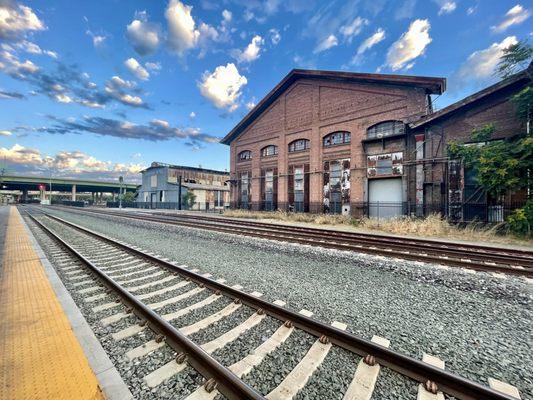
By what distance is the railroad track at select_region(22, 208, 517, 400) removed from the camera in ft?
7.02

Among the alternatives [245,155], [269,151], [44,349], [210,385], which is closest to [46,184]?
[245,155]

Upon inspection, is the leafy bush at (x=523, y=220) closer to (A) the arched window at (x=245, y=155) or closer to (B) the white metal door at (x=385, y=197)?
(B) the white metal door at (x=385, y=197)

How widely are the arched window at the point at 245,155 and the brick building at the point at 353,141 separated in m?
0.14

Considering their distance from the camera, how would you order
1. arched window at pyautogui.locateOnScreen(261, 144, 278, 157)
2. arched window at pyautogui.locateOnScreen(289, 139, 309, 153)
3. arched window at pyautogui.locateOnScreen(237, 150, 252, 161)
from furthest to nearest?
1. arched window at pyautogui.locateOnScreen(237, 150, 252, 161)
2. arched window at pyautogui.locateOnScreen(261, 144, 278, 157)
3. arched window at pyautogui.locateOnScreen(289, 139, 309, 153)

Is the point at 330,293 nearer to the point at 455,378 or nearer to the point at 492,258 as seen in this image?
the point at 455,378

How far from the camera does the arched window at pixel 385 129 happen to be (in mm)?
17241

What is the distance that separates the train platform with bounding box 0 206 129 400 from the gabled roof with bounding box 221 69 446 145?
847 inches

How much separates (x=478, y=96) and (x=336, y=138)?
9.65 meters

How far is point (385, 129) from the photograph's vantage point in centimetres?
1795

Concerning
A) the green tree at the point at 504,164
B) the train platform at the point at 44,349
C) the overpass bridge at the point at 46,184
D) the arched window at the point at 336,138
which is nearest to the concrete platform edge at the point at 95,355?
the train platform at the point at 44,349

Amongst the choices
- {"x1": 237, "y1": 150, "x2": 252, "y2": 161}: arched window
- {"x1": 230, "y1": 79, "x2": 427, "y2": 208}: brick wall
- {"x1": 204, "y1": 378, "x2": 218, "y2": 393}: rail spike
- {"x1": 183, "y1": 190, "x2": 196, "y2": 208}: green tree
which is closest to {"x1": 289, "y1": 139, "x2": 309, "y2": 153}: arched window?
{"x1": 230, "y1": 79, "x2": 427, "y2": 208}: brick wall

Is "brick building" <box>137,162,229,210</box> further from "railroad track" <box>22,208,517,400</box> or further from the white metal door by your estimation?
"railroad track" <box>22,208,517,400</box>

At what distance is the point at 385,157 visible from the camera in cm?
1766

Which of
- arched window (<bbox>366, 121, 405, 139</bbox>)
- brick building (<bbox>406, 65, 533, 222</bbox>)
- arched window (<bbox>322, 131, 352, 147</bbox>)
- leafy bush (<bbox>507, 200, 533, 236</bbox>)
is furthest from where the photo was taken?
arched window (<bbox>322, 131, 352, 147</bbox>)
